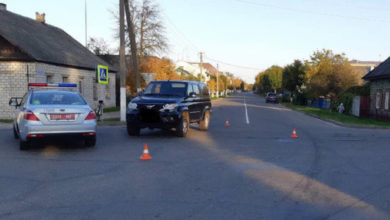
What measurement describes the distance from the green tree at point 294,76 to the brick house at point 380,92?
2339 cm

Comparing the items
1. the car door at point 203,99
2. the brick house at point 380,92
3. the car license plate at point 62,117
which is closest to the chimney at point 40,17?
the car door at point 203,99

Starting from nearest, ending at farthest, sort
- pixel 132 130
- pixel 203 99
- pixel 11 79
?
pixel 132 130
pixel 203 99
pixel 11 79

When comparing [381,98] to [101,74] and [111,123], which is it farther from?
[101,74]

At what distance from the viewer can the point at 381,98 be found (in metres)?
27.0

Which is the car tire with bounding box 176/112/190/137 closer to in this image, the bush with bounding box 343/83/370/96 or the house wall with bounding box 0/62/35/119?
the house wall with bounding box 0/62/35/119

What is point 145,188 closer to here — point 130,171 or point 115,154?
point 130,171

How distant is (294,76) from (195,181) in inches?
1991

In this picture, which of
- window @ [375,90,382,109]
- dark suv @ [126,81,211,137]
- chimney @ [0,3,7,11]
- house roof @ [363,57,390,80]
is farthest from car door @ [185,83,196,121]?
window @ [375,90,382,109]

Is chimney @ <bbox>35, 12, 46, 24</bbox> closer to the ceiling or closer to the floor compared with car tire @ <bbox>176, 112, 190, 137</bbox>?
closer to the ceiling

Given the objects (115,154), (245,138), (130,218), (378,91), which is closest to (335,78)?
(378,91)

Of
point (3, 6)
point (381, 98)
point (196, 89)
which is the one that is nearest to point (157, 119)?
point (196, 89)

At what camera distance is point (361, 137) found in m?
13.7

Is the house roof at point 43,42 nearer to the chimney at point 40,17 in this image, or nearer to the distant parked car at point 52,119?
the chimney at point 40,17

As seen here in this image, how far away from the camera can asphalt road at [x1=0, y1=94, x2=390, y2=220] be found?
16.6 feet
